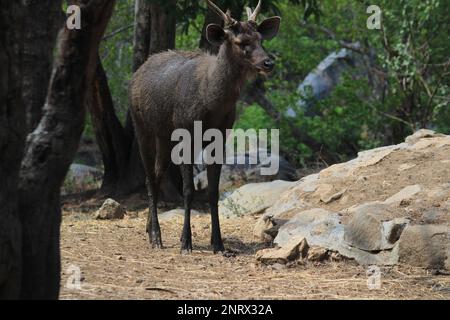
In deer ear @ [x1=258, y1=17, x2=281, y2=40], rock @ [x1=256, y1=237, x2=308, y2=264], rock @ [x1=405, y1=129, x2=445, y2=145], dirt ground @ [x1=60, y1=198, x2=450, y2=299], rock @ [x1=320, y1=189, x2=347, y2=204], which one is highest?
deer ear @ [x1=258, y1=17, x2=281, y2=40]

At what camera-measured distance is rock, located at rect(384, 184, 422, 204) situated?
8.55 metres

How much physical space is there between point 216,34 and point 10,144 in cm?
444

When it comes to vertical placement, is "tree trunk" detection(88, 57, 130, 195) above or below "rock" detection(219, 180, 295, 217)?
above

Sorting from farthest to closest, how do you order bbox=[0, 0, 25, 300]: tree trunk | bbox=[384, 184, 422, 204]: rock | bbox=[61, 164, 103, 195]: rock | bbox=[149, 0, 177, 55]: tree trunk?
bbox=[61, 164, 103, 195]: rock, bbox=[149, 0, 177, 55]: tree trunk, bbox=[384, 184, 422, 204]: rock, bbox=[0, 0, 25, 300]: tree trunk

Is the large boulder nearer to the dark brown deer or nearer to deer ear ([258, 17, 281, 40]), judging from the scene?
the dark brown deer

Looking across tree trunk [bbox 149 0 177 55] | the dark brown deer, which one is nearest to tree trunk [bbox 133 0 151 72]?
tree trunk [bbox 149 0 177 55]

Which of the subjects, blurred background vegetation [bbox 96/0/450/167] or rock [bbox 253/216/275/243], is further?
blurred background vegetation [bbox 96/0/450/167]

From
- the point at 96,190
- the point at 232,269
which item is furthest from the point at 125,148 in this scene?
the point at 232,269

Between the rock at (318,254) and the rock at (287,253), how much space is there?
86mm

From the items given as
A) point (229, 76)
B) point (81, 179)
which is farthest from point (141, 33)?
point (229, 76)

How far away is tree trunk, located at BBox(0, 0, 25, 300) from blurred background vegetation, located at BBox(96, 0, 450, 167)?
24.8 ft

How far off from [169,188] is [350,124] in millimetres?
5193

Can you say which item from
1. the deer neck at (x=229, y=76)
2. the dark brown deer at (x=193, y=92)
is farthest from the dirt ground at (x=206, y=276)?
the deer neck at (x=229, y=76)
